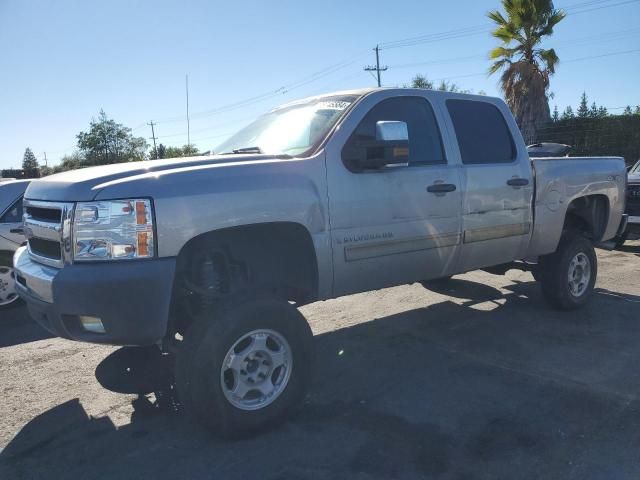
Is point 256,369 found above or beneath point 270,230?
beneath

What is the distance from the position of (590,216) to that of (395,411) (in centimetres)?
392

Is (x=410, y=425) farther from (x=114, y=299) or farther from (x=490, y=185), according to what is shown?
(x=490, y=185)

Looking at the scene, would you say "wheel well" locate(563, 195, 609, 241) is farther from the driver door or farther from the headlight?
the headlight

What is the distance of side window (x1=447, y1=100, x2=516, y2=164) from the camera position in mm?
4918

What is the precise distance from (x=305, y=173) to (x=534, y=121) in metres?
19.8

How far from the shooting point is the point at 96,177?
326 centimetres

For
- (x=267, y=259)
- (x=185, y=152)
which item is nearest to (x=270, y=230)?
(x=267, y=259)

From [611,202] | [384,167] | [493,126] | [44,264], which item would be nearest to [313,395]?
[384,167]

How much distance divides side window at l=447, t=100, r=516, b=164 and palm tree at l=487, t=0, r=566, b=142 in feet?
55.2

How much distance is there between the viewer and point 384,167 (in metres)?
4.07

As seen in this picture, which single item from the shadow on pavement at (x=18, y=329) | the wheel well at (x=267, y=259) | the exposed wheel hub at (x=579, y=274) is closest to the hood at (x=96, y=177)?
the wheel well at (x=267, y=259)

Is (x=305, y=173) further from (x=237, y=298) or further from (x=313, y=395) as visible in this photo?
(x=313, y=395)

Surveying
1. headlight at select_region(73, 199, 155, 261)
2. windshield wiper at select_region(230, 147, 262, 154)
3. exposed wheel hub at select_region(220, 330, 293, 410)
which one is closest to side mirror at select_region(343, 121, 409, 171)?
windshield wiper at select_region(230, 147, 262, 154)

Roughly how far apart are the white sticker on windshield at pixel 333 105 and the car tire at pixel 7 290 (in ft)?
15.2
